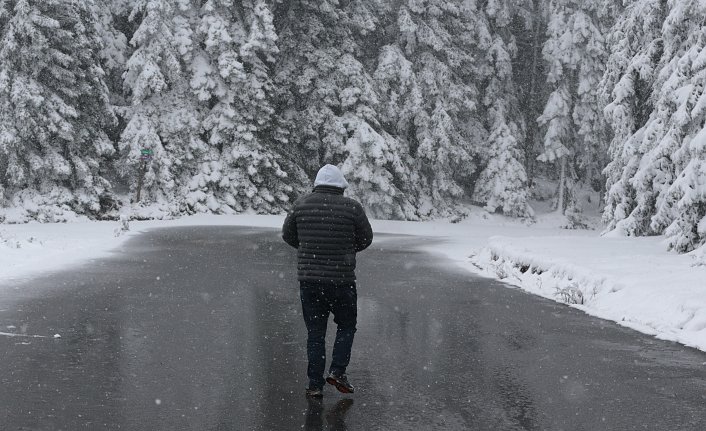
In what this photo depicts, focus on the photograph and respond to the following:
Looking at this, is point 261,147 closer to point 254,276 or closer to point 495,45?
point 495,45

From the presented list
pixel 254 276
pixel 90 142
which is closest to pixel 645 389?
pixel 254 276

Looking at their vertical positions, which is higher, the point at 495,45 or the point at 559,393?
the point at 495,45

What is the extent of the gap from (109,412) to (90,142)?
31.9 metres

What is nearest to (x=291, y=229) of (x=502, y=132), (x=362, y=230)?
(x=362, y=230)

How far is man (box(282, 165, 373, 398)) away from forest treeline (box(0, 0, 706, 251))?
15648 mm

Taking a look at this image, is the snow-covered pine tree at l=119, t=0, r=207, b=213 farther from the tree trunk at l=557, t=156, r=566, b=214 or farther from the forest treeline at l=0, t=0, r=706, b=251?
the tree trunk at l=557, t=156, r=566, b=214

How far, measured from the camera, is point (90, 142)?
35.8 m

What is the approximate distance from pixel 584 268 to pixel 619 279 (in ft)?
4.06

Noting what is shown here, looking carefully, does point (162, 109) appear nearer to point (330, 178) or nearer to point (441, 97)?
point (441, 97)

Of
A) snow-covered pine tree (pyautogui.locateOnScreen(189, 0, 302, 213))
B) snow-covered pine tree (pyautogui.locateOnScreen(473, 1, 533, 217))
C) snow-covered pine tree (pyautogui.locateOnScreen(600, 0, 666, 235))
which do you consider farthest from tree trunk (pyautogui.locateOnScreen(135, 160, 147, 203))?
snow-covered pine tree (pyautogui.locateOnScreen(600, 0, 666, 235))

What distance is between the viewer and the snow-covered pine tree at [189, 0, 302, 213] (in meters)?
40.0

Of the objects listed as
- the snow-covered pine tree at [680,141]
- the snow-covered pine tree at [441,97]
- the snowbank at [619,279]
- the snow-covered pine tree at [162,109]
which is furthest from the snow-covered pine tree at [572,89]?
the snowbank at [619,279]

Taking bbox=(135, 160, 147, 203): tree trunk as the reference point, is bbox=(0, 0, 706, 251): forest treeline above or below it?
above

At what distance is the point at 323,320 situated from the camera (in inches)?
267
